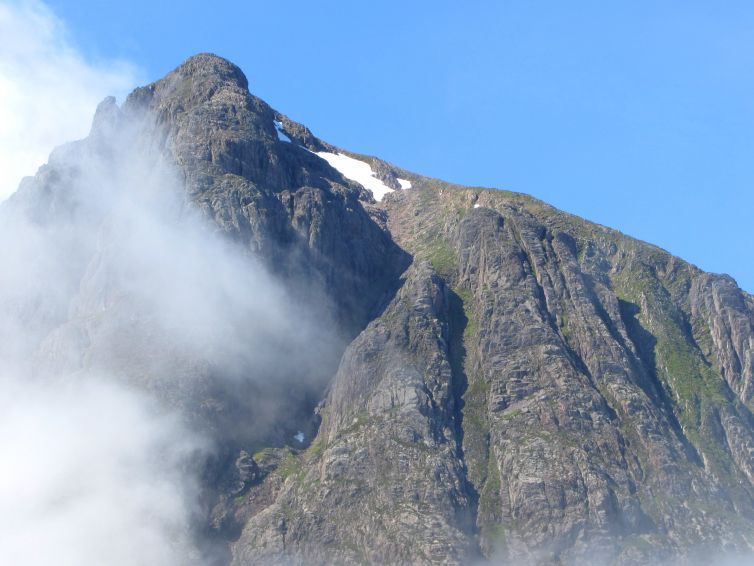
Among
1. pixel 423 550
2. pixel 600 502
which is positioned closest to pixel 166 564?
pixel 423 550

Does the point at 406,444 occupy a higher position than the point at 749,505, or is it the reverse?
the point at 406,444

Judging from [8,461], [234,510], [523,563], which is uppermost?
[8,461]

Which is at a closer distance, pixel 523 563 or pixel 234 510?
pixel 523 563

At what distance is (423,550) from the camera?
574 feet

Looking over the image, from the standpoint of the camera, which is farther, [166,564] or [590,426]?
[590,426]

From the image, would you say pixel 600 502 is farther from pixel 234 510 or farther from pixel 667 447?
pixel 234 510

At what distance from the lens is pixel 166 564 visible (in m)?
176

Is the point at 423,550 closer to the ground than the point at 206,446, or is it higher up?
closer to the ground

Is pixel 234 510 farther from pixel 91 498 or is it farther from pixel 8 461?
pixel 8 461

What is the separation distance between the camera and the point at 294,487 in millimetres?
190125

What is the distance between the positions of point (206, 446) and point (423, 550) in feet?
135

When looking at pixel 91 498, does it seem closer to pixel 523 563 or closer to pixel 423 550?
pixel 423 550

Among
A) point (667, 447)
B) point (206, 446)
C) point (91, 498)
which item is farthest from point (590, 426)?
point (91, 498)

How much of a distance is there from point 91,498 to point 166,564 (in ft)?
58.3
